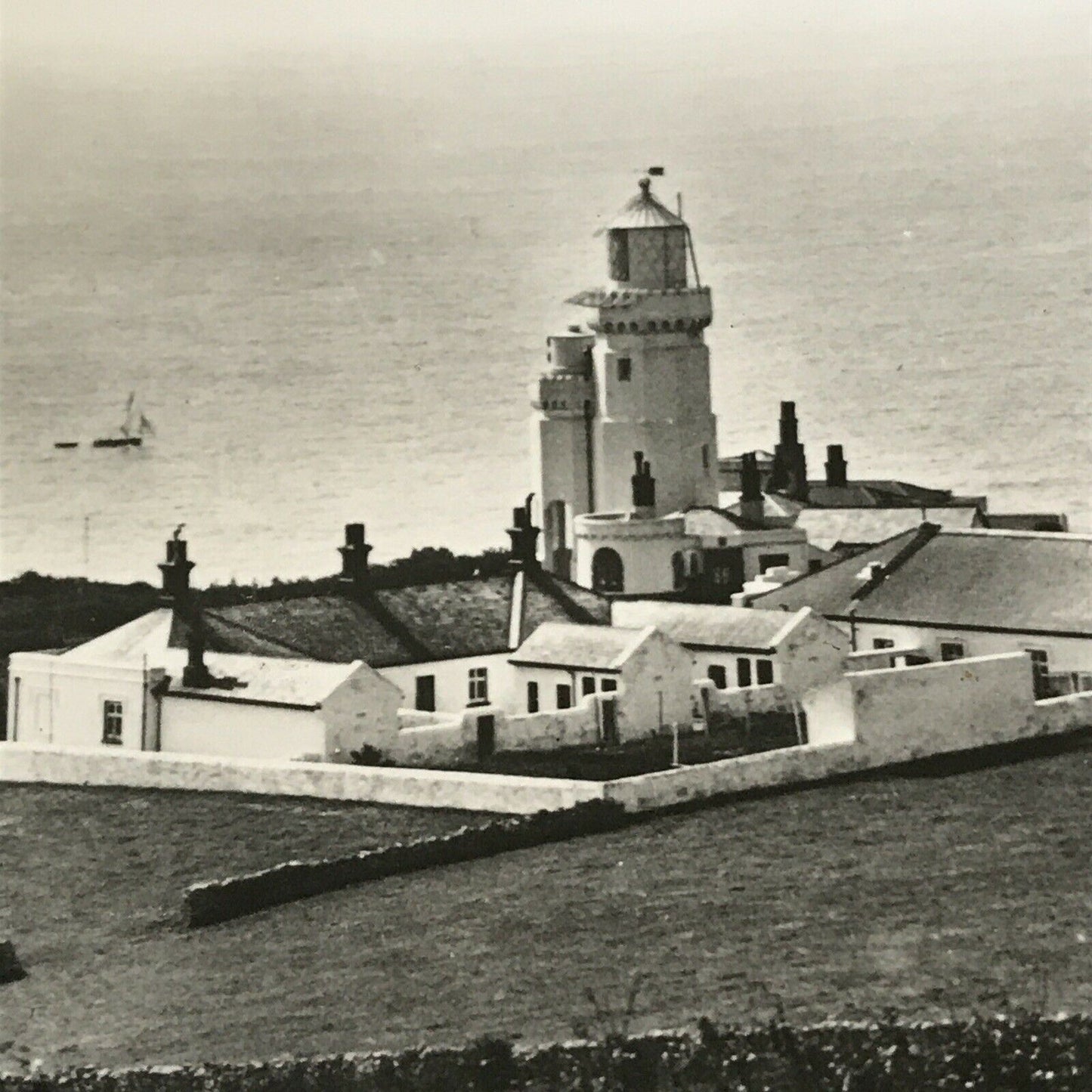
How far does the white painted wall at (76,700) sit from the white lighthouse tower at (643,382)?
767 inches

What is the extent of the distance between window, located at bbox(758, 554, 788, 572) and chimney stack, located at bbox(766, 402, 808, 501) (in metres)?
9.22

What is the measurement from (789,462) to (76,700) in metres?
29.1

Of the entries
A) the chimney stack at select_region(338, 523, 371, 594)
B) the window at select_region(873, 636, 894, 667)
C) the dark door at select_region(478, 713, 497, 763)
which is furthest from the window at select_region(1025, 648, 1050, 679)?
the chimney stack at select_region(338, 523, 371, 594)

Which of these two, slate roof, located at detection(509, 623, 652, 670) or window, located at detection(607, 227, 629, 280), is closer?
slate roof, located at detection(509, 623, 652, 670)

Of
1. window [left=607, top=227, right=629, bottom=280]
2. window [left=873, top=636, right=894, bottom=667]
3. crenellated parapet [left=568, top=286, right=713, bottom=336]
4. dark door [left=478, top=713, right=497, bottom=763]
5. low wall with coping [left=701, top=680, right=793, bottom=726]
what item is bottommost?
dark door [left=478, top=713, right=497, bottom=763]

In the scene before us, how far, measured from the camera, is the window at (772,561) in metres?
63.4

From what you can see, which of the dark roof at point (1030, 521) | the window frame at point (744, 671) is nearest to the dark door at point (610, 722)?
the window frame at point (744, 671)

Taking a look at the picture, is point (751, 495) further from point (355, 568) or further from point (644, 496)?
point (355, 568)

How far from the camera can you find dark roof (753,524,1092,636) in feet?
166

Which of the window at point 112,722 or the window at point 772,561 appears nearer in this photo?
the window at point 112,722

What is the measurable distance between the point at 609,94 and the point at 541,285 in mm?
33877

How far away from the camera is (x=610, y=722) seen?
46.1 m

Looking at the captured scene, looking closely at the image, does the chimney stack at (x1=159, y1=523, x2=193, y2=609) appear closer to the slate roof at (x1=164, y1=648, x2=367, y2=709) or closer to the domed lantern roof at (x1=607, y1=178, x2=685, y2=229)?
the slate roof at (x1=164, y1=648, x2=367, y2=709)

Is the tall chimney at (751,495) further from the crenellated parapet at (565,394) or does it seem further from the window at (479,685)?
the window at (479,685)
